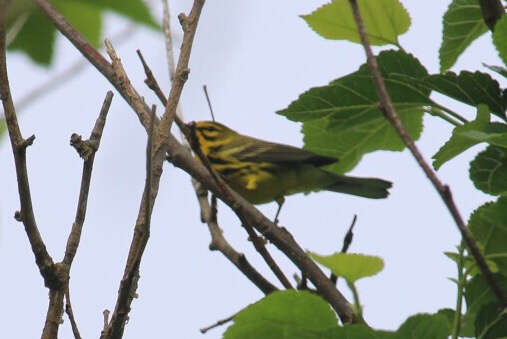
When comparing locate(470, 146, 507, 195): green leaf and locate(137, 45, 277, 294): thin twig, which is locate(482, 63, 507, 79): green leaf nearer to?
locate(470, 146, 507, 195): green leaf

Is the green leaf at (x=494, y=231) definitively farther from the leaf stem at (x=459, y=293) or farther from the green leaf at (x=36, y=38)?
the green leaf at (x=36, y=38)

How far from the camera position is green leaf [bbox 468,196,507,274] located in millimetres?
2320

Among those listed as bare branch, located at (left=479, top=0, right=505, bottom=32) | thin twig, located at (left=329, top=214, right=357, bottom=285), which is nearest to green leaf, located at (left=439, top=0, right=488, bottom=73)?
bare branch, located at (left=479, top=0, right=505, bottom=32)

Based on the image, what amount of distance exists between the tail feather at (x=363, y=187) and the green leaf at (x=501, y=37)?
3.67 m

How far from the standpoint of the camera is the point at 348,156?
3229 mm

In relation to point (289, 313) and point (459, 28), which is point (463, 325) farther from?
point (459, 28)

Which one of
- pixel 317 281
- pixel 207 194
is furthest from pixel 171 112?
pixel 207 194

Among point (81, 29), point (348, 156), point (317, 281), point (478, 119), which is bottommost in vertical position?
point (317, 281)

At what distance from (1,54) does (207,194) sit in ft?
5.47

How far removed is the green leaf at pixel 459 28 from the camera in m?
2.93

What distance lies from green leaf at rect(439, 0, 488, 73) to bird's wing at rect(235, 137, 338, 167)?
2.99 metres

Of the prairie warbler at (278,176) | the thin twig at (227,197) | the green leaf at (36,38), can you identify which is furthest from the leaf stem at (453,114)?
the prairie warbler at (278,176)

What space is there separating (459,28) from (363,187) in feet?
10.7

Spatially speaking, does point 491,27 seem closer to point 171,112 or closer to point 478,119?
point 478,119
